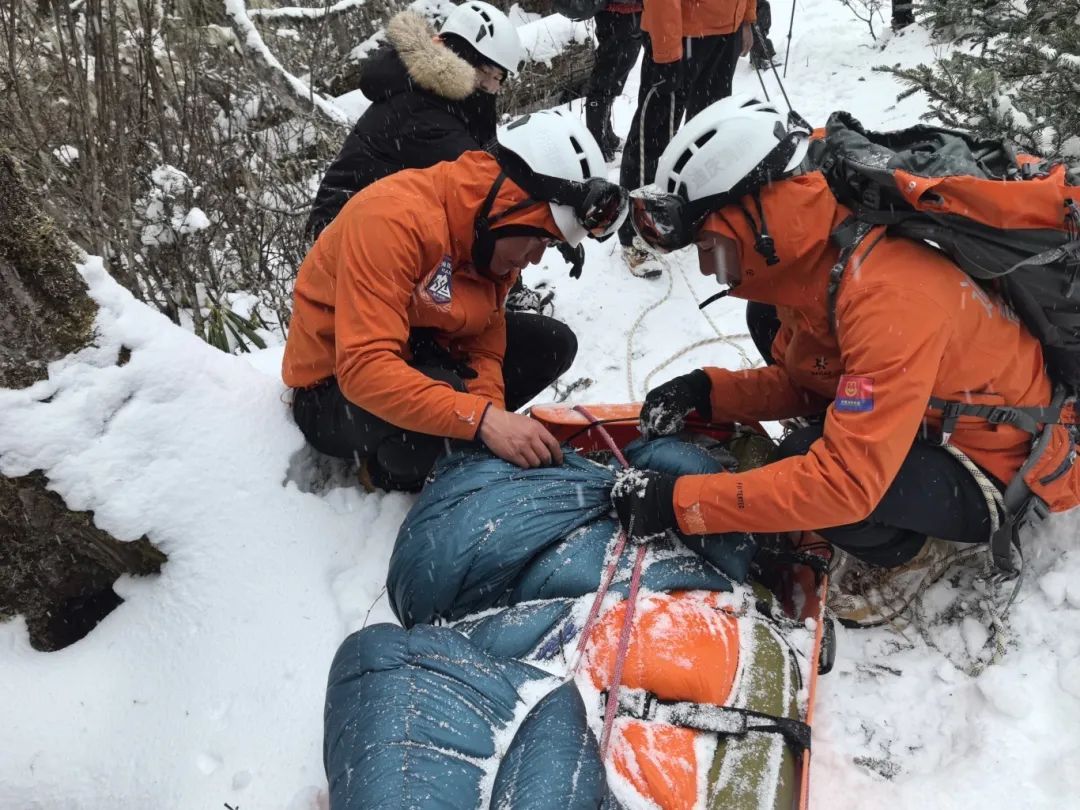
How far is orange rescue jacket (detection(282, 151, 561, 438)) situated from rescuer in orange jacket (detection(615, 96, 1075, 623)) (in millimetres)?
533

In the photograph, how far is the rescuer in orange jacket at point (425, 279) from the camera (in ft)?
7.08

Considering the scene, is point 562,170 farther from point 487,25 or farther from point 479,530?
point 487,25

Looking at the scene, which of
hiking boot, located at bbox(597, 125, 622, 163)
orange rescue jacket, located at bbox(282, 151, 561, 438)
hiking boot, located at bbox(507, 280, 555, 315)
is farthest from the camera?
hiking boot, located at bbox(597, 125, 622, 163)

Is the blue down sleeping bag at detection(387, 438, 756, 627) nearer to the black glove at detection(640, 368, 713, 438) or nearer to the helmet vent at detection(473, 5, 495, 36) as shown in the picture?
the black glove at detection(640, 368, 713, 438)

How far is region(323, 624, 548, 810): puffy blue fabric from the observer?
1.38m

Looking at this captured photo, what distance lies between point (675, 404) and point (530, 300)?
1.80 m

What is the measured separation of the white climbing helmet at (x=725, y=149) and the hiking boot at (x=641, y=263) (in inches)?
97.5

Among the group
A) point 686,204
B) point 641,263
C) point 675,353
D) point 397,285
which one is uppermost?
point 686,204

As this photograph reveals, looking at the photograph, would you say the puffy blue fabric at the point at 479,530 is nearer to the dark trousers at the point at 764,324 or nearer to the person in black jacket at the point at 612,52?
the dark trousers at the point at 764,324

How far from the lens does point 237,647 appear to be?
7.18 ft

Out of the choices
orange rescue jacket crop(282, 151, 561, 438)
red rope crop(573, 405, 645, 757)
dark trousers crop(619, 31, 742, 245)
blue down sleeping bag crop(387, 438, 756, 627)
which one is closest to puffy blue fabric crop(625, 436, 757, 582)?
blue down sleeping bag crop(387, 438, 756, 627)

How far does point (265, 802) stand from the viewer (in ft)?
6.23

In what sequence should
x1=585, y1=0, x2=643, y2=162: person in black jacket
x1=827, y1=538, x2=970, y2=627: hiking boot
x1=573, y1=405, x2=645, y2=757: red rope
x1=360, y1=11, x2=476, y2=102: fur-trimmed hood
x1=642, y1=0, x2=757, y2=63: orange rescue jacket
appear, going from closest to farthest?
1. x1=573, y1=405, x2=645, y2=757: red rope
2. x1=827, y1=538, x2=970, y2=627: hiking boot
3. x1=360, y1=11, x2=476, y2=102: fur-trimmed hood
4. x1=642, y1=0, x2=757, y2=63: orange rescue jacket
5. x1=585, y1=0, x2=643, y2=162: person in black jacket

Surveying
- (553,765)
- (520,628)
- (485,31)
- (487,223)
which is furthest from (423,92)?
(553,765)
